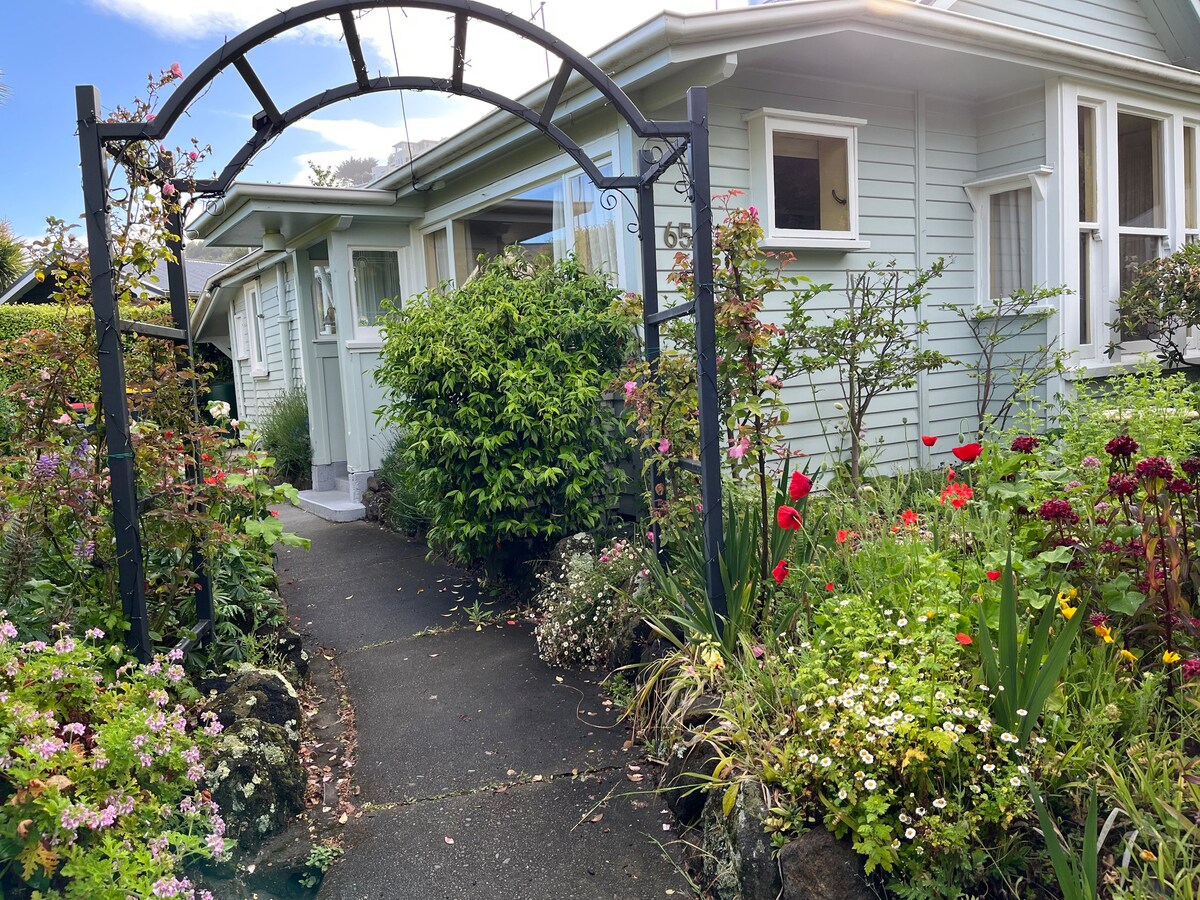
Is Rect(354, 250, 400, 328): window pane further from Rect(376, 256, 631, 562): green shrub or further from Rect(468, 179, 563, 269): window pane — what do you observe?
Rect(376, 256, 631, 562): green shrub

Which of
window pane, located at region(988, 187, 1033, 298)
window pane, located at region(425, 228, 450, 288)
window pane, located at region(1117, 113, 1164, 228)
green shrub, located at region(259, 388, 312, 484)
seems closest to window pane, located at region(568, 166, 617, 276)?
window pane, located at region(425, 228, 450, 288)

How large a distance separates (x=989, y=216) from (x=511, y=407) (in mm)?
4838

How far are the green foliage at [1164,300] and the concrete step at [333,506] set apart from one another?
7.01 metres

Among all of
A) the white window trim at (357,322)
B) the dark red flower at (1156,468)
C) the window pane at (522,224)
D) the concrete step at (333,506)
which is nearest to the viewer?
the dark red flower at (1156,468)

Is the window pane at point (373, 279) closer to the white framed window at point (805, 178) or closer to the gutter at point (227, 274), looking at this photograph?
the gutter at point (227, 274)

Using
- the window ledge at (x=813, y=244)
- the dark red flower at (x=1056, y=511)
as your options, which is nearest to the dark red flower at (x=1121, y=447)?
the dark red flower at (x=1056, y=511)

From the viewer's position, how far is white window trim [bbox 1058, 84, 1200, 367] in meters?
6.75

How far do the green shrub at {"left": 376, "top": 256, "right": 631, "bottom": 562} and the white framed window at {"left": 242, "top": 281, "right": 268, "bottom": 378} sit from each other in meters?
8.43

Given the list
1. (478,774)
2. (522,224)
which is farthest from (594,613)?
(522,224)

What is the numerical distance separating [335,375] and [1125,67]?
827cm

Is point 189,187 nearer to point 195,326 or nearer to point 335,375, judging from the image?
point 335,375

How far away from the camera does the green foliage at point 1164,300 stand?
6758 millimetres

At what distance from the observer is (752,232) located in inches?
143

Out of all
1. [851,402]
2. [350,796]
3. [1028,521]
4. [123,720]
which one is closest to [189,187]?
[123,720]
